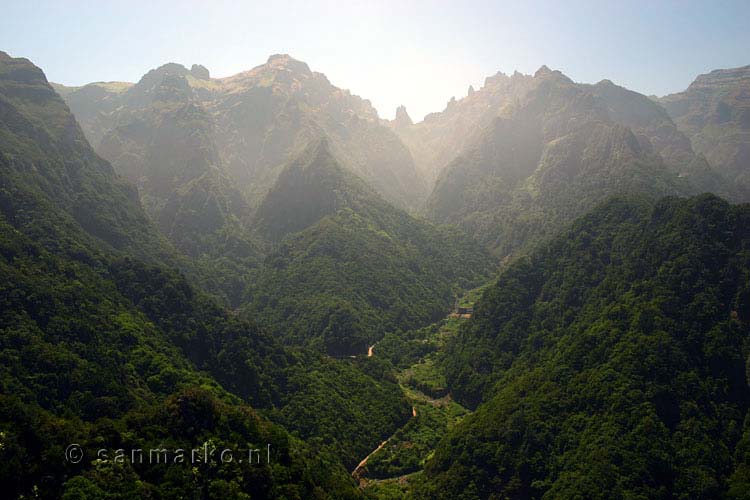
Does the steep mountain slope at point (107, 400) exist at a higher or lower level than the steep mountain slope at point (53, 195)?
lower

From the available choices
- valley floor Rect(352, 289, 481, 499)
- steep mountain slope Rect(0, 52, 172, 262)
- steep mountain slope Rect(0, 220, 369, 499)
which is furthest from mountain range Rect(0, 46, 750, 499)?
steep mountain slope Rect(0, 52, 172, 262)

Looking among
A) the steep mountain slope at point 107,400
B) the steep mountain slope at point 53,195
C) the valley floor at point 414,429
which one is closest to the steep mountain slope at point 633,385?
the valley floor at point 414,429

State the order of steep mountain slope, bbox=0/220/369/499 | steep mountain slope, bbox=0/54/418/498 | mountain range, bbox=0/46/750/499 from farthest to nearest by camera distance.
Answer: mountain range, bbox=0/46/750/499
steep mountain slope, bbox=0/54/418/498
steep mountain slope, bbox=0/220/369/499

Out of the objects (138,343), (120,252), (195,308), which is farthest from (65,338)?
(120,252)

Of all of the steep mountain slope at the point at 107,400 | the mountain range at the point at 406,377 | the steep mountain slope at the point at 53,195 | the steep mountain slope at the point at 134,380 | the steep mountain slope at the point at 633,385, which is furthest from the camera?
the steep mountain slope at the point at 53,195

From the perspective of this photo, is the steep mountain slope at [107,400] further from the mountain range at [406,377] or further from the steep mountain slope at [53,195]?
the steep mountain slope at [53,195]

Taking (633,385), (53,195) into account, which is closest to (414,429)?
(633,385)

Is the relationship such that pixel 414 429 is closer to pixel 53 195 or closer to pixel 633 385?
pixel 633 385

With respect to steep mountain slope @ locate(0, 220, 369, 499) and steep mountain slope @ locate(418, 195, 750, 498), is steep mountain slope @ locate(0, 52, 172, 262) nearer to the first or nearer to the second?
steep mountain slope @ locate(0, 220, 369, 499)

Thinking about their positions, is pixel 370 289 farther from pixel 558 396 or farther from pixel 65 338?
pixel 65 338
